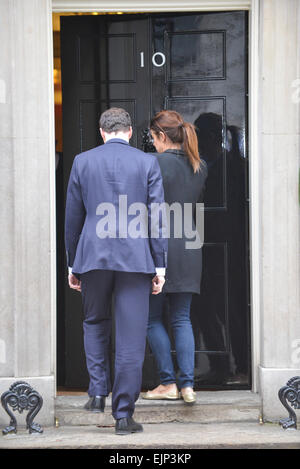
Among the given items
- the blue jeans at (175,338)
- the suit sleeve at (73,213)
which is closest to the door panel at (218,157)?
the blue jeans at (175,338)

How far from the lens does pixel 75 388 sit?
6.54 metres

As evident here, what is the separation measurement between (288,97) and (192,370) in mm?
1957

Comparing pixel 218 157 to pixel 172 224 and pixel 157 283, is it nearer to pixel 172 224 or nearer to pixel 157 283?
pixel 172 224

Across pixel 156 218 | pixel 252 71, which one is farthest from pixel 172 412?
pixel 252 71

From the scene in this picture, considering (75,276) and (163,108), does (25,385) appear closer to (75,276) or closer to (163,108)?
(75,276)

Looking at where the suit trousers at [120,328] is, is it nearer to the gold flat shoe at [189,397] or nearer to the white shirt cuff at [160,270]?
the white shirt cuff at [160,270]

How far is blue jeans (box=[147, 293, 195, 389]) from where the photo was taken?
5.89 metres

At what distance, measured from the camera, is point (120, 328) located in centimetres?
539

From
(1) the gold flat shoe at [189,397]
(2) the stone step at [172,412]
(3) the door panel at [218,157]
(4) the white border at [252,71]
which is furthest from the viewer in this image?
(3) the door panel at [218,157]

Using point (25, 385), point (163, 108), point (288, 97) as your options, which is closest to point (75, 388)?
point (25, 385)

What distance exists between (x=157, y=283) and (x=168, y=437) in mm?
990

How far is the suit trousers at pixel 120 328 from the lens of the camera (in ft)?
17.6

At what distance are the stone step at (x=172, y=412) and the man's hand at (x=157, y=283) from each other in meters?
1.00
